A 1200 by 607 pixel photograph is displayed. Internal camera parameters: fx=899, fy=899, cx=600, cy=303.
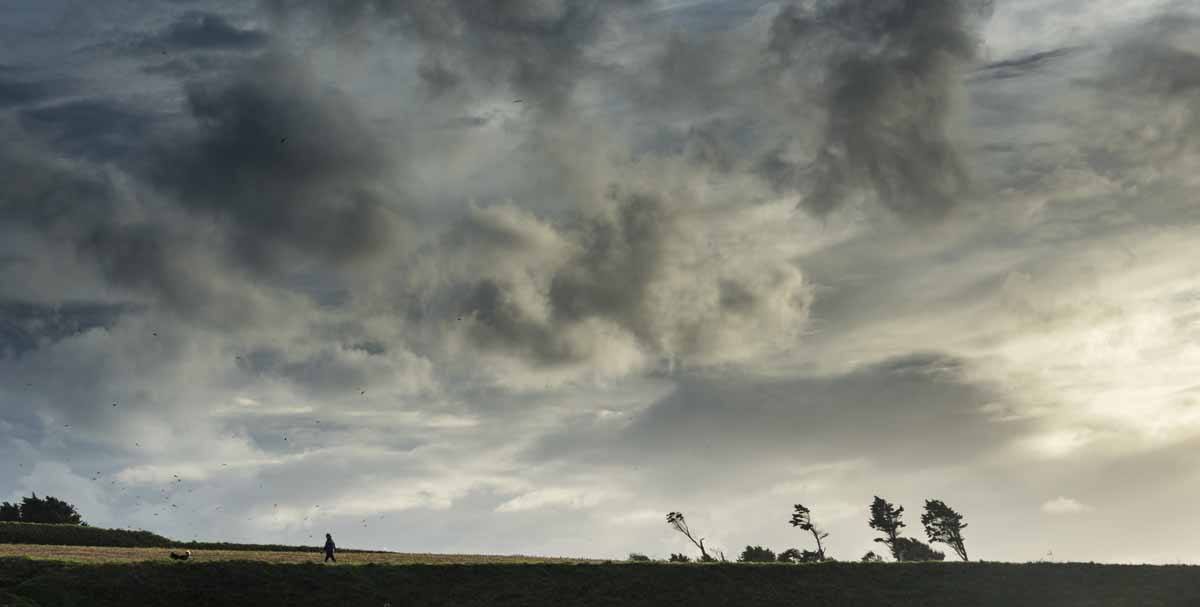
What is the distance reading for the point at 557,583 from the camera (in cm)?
5891

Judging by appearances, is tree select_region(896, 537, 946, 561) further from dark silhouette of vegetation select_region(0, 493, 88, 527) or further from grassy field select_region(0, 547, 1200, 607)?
dark silhouette of vegetation select_region(0, 493, 88, 527)

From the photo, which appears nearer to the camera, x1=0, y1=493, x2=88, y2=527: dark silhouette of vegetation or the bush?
the bush

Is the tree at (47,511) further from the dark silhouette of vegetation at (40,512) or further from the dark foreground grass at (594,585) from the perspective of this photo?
the dark foreground grass at (594,585)

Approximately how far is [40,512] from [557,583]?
83287 millimetres

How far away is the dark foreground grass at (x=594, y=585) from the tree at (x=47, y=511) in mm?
69361

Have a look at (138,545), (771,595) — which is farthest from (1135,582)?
(138,545)

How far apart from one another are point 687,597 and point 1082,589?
3271 cm

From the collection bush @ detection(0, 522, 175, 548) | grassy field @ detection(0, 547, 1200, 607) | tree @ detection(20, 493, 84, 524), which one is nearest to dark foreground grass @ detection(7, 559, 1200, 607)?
grassy field @ detection(0, 547, 1200, 607)

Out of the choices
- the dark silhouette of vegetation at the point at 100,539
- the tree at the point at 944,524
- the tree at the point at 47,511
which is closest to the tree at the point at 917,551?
the tree at the point at 944,524

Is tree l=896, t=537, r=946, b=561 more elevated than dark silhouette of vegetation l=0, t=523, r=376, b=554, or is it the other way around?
tree l=896, t=537, r=946, b=561

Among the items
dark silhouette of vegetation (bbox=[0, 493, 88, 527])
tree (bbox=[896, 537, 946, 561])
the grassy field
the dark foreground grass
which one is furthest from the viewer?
tree (bbox=[896, 537, 946, 561])

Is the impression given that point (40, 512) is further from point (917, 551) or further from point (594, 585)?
point (917, 551)

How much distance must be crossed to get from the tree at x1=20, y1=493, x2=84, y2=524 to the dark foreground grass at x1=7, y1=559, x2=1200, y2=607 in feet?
228

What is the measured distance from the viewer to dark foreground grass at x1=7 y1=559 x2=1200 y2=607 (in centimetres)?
4881
